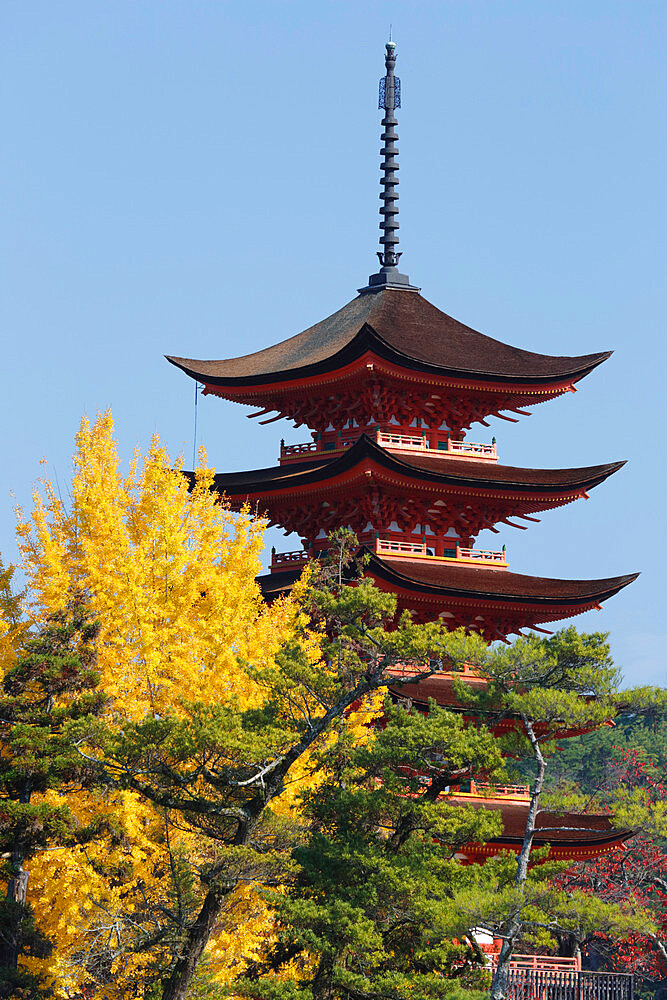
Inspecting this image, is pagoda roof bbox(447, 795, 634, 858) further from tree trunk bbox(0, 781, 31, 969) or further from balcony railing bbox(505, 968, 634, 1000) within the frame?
tree trunk bbox(0, 781, 31, 969)

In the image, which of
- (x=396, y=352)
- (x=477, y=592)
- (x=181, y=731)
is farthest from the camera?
(x=396, y=352)

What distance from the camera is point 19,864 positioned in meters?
21.5

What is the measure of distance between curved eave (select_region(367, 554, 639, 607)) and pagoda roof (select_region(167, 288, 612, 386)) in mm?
4635

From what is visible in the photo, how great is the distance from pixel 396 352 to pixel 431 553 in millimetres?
4666

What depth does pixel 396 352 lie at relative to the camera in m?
31.4

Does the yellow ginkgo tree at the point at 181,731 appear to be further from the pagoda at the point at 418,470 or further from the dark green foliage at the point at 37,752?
the pagoda at the point at 418,470

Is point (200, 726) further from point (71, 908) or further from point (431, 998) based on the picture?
point (431, 998)

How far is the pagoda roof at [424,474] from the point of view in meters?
30.4

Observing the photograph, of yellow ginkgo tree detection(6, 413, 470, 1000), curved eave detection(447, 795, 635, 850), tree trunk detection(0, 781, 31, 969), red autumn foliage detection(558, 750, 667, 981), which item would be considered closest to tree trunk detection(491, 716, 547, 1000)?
yellow ginkgo tree detection(6, 413, 470, 1000)

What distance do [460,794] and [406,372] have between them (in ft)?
31.5

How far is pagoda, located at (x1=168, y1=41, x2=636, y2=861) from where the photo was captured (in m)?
30.4

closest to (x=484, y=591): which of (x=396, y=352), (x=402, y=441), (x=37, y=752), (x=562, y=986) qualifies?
(x=402, y=441)

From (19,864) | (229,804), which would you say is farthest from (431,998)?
(19,864)

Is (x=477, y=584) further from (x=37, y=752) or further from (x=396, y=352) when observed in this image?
(x=37, y=752)
